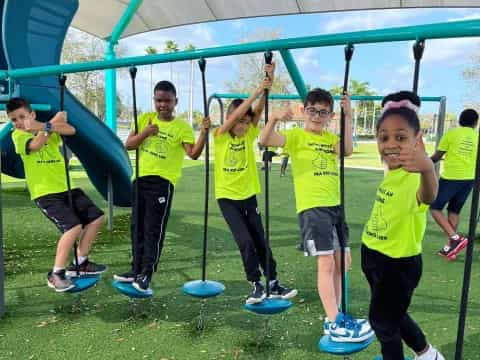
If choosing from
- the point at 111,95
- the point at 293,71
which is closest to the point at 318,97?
the point at 293,71

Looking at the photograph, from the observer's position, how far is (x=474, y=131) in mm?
5297

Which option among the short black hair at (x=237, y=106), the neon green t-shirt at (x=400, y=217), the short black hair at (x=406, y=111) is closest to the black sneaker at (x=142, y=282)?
the short black hair at (x=237, y=106)

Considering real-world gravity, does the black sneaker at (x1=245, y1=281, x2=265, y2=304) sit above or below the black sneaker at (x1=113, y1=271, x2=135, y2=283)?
above

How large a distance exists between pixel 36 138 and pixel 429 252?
4.57m

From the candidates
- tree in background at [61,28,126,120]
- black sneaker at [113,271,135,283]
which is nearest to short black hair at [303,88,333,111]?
black sneaker at [113,271,135,283]

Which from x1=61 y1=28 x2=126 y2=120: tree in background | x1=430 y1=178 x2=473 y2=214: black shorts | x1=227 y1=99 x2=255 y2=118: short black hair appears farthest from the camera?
x1=61 y1=28 x2=126 y2=120: tree in background

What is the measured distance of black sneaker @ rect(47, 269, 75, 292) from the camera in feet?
10.5

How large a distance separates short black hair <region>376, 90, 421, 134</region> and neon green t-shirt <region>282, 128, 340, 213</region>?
0.89m

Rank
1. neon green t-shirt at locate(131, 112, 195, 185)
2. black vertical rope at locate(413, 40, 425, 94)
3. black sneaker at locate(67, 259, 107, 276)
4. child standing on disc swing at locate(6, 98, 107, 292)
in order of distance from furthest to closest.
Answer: black sneaker at locate(67, 259, 107, 276)
neon green t-shirt at locate(131, 112, 195, 185)
child standing on disc swing at locate(6, 98, 107, 292)
black vertical rope at locate(413, 40, 425, 94)

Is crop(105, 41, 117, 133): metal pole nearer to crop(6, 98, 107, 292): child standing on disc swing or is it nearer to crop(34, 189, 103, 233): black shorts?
crop(6, 98, 107, 292): child standing on disc swing

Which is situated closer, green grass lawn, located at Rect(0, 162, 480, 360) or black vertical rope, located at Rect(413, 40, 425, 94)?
black vertical rope, located at Rect(413, 40, 425, 94)

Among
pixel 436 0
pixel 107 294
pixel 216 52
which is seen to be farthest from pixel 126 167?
pixel 436 0

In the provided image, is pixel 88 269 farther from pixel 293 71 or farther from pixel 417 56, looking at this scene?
pixel 417 56

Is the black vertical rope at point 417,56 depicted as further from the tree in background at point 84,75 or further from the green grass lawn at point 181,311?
the tree in background at point 84,75
